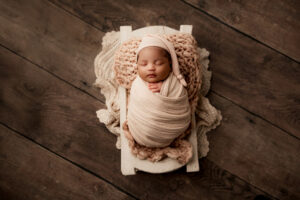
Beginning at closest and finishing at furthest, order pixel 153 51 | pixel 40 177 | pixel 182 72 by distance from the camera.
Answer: pixel 153 51 → pixel 182 72 → pixel 40 177

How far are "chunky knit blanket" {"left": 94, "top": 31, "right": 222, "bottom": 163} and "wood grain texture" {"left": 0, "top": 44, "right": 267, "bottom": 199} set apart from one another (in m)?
0.10

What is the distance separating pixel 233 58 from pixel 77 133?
92 cm

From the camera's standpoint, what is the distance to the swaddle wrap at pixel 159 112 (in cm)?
99

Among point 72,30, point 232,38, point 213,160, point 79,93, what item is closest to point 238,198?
point 213,160

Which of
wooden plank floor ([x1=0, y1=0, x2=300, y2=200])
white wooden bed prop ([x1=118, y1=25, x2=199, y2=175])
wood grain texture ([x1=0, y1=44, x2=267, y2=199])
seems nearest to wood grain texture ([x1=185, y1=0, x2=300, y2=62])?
wooden plank floor ([x1=0, y1=0, x2=300, y2=200])

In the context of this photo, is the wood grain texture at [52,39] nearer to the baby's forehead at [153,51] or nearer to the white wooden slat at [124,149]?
the white wooden slat at [124,149]

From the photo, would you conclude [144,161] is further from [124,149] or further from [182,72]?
[182,72]

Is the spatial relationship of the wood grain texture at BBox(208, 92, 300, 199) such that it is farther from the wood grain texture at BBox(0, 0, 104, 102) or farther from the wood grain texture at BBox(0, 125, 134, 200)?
the wood grain texture at BBox(0, 0, 104, 102)

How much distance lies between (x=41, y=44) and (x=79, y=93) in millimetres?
341

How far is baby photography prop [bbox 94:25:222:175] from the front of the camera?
988 millimetres

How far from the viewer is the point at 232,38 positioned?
136 cm

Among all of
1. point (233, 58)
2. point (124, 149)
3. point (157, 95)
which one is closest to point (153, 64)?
point (157, 95)

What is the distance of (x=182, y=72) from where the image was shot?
3.64 ft

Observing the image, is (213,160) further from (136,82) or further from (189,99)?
(136,82)
